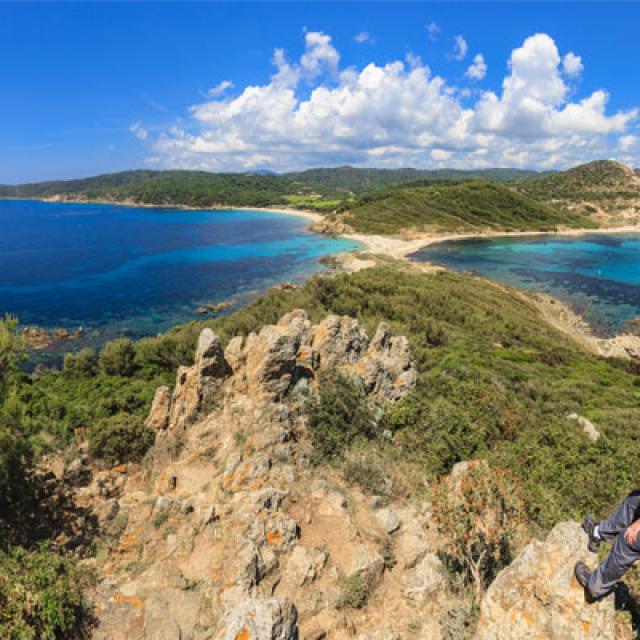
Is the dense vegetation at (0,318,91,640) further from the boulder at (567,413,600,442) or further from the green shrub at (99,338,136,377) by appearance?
the boulder at (567,413,600,442)

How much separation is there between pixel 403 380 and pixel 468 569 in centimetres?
958

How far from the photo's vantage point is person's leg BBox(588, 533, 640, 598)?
5.43m

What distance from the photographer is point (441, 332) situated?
3184cm

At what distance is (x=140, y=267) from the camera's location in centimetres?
9000

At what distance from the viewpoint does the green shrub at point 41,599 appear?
6.61m

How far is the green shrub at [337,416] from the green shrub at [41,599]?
270 inches

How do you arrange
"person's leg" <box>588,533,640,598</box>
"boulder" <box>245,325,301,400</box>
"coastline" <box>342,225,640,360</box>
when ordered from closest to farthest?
"person's leg" <box>588,533,640,598</box>
"boulder" <box>245,325,301,400</box>
"coastline" <box>342,225,640,360</box>

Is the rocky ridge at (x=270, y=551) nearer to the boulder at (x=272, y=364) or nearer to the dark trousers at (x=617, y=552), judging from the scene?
the boulder at (x=272, y=364)

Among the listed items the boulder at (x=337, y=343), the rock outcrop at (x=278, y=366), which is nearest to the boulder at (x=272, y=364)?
the rock outcrop at (x=278, y=366)

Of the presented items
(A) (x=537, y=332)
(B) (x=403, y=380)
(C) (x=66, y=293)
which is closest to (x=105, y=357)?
(B) (x=403, y=380)

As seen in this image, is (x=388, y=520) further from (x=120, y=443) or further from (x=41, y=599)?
(x=120, y=443)

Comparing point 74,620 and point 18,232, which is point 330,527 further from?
point 18,232

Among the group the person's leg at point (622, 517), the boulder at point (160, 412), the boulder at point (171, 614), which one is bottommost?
the boulder at point (171, 614)

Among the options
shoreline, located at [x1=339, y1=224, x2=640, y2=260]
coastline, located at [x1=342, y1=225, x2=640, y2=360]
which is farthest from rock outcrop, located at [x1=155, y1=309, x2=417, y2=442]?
shoreline, located at [x1=339, y1=224, x2=640, y2=260]
